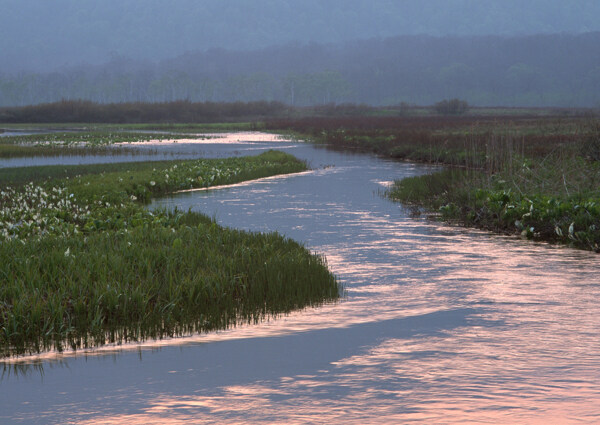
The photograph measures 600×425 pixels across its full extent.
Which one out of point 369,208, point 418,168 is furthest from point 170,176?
point 418,168

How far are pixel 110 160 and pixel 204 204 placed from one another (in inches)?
963

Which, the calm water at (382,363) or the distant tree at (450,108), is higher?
the distant tree at (450,108)

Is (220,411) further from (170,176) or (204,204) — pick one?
(170,176)

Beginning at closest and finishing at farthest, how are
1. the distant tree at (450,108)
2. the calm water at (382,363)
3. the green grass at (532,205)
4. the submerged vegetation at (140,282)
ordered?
the calm water at (382,363) < the submerged vegetation at (140,282) < the green grass at (532,205) < the distant tree at (450,108)

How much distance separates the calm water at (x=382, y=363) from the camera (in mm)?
8305

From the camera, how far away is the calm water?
8.30 metres

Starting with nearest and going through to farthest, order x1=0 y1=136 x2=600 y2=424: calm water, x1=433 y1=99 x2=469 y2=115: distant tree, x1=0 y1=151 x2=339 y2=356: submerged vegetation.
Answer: x1=0 y1=136 x2=600 y2=424: calm water, x1=0 y1=151 x2=339 y2=356: submerged vegetation, x1=433 y1=99 x2=469 y2=115: distant tree

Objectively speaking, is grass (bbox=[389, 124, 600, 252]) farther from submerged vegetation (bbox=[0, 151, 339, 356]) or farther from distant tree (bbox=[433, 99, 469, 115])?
distant tree (bbox=[433, 99, 469, 115])

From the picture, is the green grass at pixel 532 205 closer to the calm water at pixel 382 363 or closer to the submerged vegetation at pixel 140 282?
the calm water at pixel 382 363

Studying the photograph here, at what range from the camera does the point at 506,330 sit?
38.2ft

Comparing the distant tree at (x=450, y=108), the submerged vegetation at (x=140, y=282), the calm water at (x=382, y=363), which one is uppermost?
the distant tree at (x=450, y=108)

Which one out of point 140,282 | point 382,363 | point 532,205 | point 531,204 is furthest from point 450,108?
point 382,363

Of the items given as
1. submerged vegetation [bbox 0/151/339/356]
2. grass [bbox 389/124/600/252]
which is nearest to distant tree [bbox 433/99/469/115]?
grass [bbox 389/124/600/252]

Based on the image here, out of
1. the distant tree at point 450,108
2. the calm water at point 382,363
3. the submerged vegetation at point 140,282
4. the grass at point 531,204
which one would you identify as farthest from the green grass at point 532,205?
the distant tree at point 450,108
